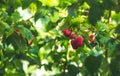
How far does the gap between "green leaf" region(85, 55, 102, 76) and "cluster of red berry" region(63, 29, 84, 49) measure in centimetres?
47

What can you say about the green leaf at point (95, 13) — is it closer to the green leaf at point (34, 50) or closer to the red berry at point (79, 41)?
the red berry at point (79, 41)

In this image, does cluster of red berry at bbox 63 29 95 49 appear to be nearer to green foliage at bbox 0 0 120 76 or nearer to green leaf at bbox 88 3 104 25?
green foliage at bbox 0 0 120 76

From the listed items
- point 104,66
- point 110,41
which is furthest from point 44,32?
point 104,66

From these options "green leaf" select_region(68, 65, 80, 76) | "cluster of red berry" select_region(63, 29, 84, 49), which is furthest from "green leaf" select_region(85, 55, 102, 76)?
"green leaf" select_region(68, 65, 80, 76)

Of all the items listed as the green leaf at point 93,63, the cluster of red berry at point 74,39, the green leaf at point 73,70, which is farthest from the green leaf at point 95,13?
the green leaf at point 73,70

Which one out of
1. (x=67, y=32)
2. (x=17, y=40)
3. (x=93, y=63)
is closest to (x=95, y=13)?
(x=93, y=63)

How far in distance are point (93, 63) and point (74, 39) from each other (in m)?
0.65

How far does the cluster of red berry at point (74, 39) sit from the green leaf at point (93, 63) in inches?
18.5

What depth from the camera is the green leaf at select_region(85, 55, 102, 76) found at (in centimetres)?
126

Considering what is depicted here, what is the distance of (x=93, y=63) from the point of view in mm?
1270

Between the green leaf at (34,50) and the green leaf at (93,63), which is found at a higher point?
the green leaf at (93,63)

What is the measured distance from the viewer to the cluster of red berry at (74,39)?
1.84m

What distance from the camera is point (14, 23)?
1697 millimetres

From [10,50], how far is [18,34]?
1.13 feet
